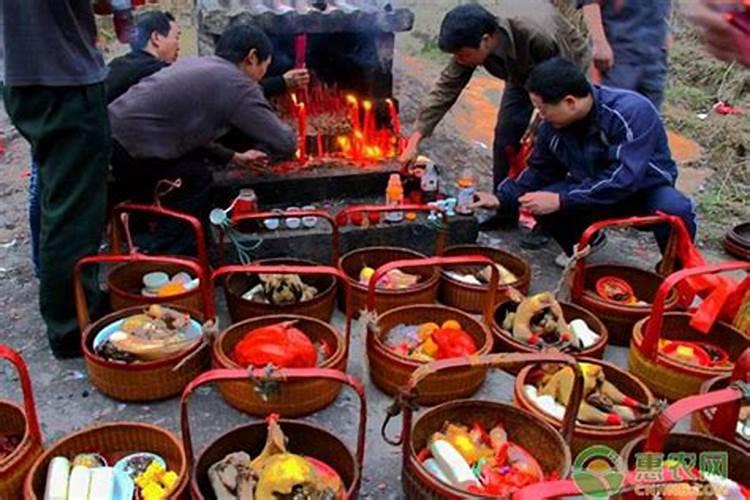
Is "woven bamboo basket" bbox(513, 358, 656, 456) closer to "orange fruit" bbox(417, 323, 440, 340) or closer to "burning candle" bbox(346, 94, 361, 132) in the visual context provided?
"orange fruit" bbox(417, 323, 440, 340)

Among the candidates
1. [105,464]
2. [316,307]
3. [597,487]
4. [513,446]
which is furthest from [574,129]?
[105,464]

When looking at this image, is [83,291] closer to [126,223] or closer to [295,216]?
[126,223]

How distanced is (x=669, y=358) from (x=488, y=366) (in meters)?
1.34

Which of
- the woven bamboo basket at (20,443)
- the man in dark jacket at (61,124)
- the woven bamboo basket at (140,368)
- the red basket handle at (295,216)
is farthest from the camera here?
the red basket handle at (295,216)

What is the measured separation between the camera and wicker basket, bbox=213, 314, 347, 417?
373 cm

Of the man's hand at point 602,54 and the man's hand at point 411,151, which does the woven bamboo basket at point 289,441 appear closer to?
the man's hand at point 411,151

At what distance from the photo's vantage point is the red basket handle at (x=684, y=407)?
2.83 m

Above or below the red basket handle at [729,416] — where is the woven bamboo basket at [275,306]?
below

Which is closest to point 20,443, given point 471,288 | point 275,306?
point 275,306

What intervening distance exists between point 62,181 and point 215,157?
5.41 ft

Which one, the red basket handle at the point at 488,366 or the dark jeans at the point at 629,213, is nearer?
the red basket handle at the point at 488,366

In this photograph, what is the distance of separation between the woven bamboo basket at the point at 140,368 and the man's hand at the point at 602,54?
358cm

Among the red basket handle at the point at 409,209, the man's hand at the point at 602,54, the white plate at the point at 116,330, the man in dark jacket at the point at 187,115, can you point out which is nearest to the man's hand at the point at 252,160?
the man in dark jacket at the point at 187,115

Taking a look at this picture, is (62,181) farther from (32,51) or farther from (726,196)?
(726,196)
